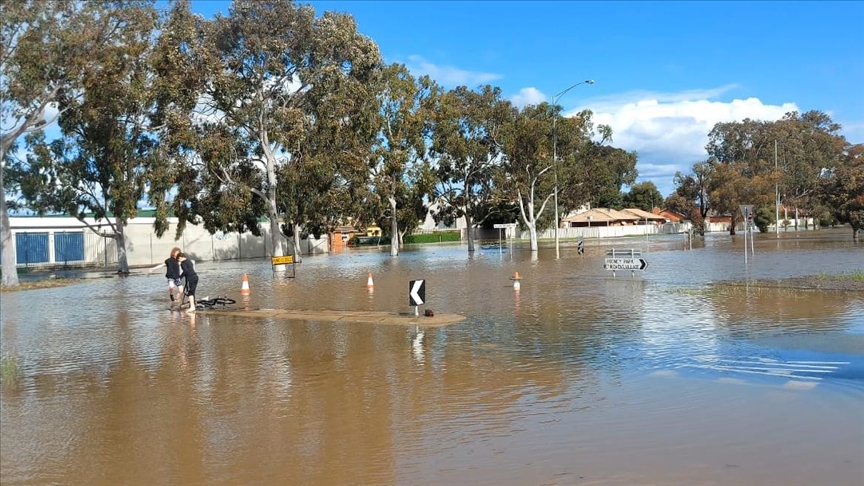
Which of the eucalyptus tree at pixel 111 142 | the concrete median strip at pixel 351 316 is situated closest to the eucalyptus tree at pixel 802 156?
the eucalyptus tree at pixel 111 142

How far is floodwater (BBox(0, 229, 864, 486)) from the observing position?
5629mm

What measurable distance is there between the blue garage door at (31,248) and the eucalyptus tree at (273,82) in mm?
15297

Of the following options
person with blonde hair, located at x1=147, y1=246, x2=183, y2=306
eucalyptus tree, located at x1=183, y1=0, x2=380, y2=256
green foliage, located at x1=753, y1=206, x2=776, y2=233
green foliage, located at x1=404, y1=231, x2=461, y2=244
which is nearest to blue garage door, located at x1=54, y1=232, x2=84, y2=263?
eucalyptus tree, located at x1=183, y1=0, x2=380, y2=256

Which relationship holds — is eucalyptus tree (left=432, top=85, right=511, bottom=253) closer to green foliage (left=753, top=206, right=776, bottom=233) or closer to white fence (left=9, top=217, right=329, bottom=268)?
white fence (left=9, top=217, right=329, bottom=268)

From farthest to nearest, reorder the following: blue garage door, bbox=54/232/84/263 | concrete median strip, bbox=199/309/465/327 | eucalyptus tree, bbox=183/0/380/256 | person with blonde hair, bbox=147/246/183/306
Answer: blue garage door, bbox=54/232/84/263, eucalyptus tree, bbox=183/0/380/256, person with blonde hair, bbox=147/246/183/306, concrete median strip, bbox=199/309/465/327

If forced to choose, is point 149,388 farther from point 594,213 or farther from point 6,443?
point 594,213

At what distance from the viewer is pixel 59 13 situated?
30.2 m

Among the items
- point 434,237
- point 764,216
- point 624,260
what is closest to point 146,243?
point 624,260

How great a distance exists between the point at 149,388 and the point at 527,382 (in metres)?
5.04

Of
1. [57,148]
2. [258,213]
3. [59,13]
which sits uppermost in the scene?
[59,13]

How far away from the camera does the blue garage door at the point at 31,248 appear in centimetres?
4747

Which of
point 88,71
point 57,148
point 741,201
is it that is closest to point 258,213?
point 57,148

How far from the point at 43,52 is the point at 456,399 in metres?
29.7

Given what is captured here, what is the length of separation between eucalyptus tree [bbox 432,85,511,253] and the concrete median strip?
3667 centimetres
